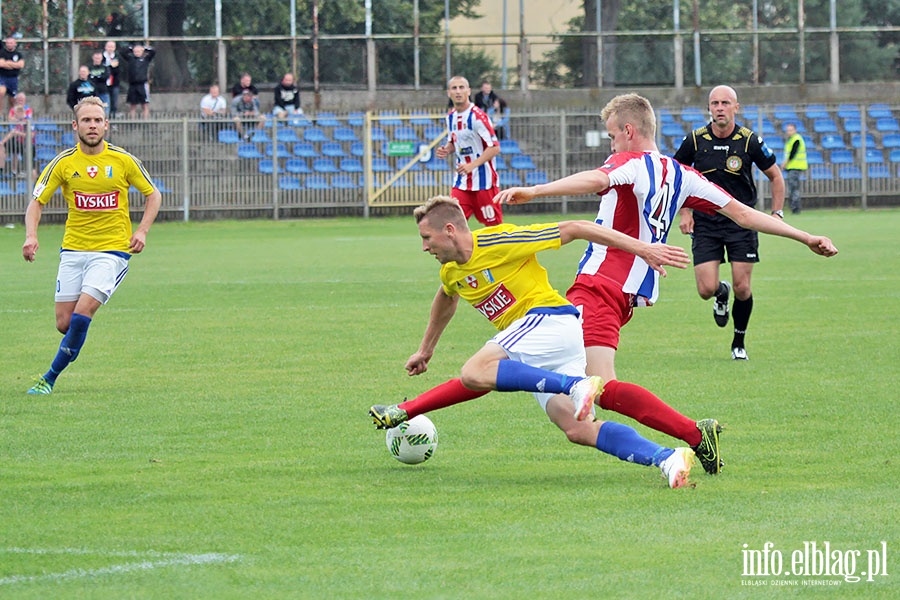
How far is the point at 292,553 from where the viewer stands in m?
5.22

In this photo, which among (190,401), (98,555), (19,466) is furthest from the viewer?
(190,401)

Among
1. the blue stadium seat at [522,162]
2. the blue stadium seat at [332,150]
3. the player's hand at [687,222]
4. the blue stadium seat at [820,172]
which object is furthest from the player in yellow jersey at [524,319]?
the blue stadium seat at [820,172]

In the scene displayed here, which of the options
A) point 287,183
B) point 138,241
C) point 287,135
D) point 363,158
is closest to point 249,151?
point 287,135

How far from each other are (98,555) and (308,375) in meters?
5.31

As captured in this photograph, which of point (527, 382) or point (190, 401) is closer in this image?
point (527, 382)

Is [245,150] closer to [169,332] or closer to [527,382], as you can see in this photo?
[169,332]

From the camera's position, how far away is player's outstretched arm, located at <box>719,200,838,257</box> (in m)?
7.07

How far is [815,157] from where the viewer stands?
117 ft

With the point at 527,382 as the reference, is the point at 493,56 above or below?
above

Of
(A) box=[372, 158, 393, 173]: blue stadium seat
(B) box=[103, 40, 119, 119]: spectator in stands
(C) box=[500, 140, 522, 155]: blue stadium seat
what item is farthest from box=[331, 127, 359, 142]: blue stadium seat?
(B) box=[103, 40, 119, 119]: spectator in stands

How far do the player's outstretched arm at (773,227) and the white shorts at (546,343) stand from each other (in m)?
1.20

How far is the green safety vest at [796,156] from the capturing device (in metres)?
33.0

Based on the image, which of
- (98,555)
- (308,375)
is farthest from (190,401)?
(98,555)

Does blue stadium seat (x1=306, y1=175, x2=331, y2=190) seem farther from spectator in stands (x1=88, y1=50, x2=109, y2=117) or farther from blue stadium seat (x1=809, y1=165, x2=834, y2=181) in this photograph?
blue stadium seat (x1=809, y1=165, x2=834, y2=181)
